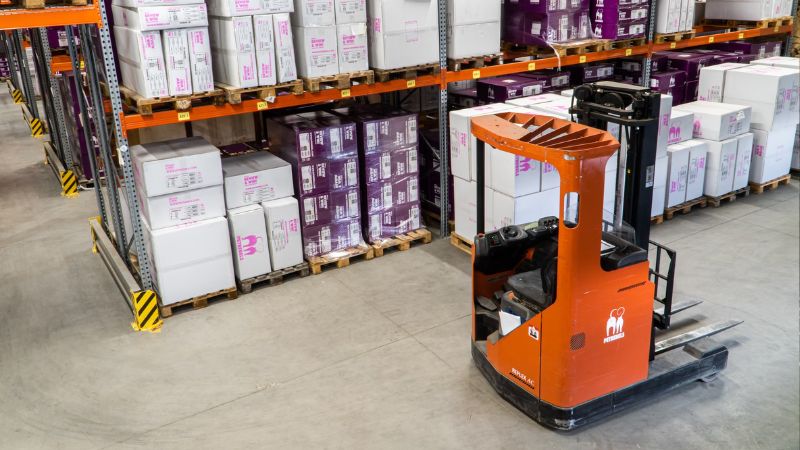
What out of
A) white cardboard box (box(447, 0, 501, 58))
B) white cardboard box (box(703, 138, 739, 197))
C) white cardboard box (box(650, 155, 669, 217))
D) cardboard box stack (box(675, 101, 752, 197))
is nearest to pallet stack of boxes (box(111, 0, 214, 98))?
white cardboard box (box(447, 0, 501, 58))

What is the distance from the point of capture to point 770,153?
868 cm

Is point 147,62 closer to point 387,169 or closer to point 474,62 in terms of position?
point 387,169

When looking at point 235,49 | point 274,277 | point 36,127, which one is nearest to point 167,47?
point 235,49

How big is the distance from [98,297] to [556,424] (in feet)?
15.2

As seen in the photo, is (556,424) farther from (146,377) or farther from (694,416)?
(146,377)

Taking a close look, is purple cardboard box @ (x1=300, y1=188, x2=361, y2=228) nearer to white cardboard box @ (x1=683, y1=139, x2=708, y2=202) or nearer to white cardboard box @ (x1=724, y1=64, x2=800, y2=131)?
white cardboard box @ (x1=683, y1=139, x2=708, y2=202)

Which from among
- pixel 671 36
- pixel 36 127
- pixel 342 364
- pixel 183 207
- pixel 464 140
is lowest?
pixel 342 364

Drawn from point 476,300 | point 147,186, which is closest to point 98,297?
point 147,186

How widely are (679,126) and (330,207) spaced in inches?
165

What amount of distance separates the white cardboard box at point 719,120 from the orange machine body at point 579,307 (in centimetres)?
440

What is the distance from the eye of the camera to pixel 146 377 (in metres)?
5.32

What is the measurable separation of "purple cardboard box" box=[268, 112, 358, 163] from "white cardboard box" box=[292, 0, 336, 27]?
100cm

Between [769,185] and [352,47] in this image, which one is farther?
[769,185]

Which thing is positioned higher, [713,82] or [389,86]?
[389,86]
